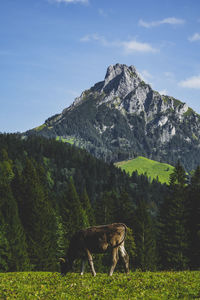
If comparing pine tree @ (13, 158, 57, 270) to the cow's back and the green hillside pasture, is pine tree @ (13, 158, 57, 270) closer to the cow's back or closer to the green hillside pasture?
the cow's back

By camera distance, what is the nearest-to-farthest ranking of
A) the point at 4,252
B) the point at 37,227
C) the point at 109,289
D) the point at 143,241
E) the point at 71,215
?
the point at 109,289, the point at 4,252, the point at 37,227, the point at 143,241, the point at 71,215

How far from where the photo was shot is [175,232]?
1983 inches

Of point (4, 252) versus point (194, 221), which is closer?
point (4, 252)

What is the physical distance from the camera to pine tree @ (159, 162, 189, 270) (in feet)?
163

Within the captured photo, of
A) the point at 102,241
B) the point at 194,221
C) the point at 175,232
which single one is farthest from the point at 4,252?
the point at 102,241

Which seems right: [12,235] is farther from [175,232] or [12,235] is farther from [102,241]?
[102,241]

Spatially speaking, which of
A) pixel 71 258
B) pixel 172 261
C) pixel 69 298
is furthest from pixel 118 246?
pixel 172 261

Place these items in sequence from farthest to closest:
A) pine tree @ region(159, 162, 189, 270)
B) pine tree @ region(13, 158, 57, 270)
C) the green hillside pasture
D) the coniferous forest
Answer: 1. pine tree @ region(13, 158, 57, 270)
2. pine tree @ region(159, 162, 189, 270)
3. the coniferous forest
4. the green hillside pasture

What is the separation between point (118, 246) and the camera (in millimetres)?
17453

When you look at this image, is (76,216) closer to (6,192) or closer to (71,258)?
(6,192)

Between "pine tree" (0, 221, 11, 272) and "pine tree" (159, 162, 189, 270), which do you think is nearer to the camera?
"pine tree" (0, 221, 11, 272)

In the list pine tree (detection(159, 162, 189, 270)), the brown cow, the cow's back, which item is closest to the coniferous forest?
pine tree (detection(159, 162, 189, 270))

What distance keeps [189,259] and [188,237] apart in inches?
133

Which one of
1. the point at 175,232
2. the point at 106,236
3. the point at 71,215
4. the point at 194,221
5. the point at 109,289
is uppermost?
the point at 106,236
